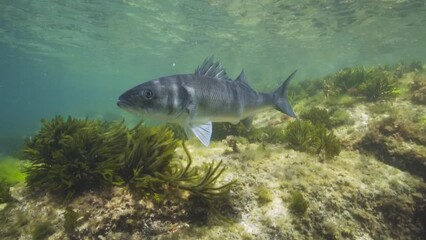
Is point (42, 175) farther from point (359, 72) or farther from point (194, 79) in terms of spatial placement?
point (359, 72)

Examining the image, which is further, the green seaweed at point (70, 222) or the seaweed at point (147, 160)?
the seaweed at point (147, 160)

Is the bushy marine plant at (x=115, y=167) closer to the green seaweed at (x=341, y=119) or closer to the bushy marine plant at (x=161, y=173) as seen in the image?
the bushy marine plant at (x=161, y=173)

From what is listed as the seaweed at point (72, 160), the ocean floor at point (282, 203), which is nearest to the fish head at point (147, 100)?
the seaweed at point (72, 160)

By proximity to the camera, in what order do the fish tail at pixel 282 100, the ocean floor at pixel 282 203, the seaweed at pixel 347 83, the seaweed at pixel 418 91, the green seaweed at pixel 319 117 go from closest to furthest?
the ocean floor at pixel 282 203 < the fish tail at pixel 282 100 < the green seaweed at pixel 319 117 < the seaweed at pixel 418 91 < the seaweed at pixel 347 83

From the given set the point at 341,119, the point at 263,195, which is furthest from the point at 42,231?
the point at 341,119

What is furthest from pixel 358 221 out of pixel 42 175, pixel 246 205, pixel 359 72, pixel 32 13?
pixel 32 13

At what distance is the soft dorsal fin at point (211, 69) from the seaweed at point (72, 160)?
171 cm

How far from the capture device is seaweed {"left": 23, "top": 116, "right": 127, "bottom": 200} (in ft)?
14.3

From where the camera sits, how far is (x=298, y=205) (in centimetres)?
482

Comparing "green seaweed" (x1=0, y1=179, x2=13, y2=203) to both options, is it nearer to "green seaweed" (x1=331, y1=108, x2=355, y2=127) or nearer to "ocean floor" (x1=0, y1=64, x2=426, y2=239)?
"ocean floor" (x1=0, y1=64, x2=426, y2=239)

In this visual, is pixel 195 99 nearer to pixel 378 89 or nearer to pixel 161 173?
pixel 161 173

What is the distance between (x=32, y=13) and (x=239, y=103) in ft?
96.3

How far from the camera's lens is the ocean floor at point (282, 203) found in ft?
13.2

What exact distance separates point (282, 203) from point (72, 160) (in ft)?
10.8
